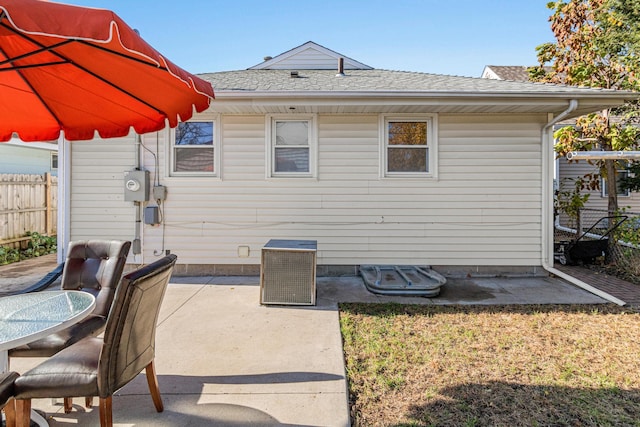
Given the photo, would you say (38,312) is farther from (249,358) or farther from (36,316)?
(249,358)

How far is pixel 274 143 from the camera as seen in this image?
6172 millimetres

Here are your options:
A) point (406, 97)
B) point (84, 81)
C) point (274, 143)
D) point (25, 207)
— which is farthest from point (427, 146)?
point (25, 207)

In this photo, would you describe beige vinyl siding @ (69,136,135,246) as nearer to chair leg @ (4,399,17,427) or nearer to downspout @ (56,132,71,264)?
downspout @ (56,132,71,264)

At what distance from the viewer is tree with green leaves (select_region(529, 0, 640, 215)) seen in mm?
6821

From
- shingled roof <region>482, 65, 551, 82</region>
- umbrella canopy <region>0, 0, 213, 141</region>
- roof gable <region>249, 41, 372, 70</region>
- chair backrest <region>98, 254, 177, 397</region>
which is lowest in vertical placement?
chair backrest <region>98, 254, 177, 397</region>

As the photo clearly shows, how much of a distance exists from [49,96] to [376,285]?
432cm

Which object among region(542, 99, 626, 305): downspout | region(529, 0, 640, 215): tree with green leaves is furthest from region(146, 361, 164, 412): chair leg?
region(529, 0, 640, 215): tree with green leaves

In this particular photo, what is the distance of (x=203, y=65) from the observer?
32.3 ft

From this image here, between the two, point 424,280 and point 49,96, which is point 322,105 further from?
point 49,96

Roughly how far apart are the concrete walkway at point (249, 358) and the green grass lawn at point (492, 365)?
260 mm

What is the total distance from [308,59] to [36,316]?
7754 millimetres

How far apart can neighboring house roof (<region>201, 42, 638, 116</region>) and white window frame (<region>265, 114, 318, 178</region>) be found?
0.22 m

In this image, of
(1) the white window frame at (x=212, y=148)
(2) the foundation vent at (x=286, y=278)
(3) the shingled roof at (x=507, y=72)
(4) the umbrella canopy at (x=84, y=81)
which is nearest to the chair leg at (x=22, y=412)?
(4) the umbrella canopy at (x=84, y=81)

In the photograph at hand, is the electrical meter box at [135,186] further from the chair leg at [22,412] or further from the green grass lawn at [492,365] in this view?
the chair leg at [22,412]
